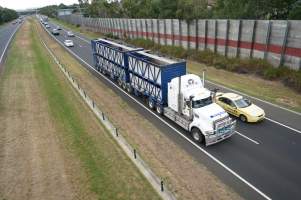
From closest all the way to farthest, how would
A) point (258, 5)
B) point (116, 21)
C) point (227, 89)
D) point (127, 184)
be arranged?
1. point (127, 184)
2. point (227, 89)
3. point (258, 5)
4. point (116, 21)

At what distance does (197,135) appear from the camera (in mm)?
17609

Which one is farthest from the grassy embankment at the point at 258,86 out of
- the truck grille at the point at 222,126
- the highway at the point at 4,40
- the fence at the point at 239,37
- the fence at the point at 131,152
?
the highway at the point at 4,40

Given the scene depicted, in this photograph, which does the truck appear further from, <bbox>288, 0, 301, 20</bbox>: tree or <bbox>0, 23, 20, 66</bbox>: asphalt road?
<bbox>0, 23, 20, 66</bbox>: asphalt road

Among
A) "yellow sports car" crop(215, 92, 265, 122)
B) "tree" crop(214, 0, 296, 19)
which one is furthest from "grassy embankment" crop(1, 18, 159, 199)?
"tree" crop(214, 0, 296, 19)

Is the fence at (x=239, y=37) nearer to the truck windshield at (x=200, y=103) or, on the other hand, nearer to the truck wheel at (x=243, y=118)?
the truck wheel at (x=243, y=118)

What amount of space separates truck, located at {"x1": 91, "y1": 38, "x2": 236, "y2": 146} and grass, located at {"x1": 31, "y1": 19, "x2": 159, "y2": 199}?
5.13m

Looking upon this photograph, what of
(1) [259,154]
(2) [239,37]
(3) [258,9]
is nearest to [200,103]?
(1) [259,154]

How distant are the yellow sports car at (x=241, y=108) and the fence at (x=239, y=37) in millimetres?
10160

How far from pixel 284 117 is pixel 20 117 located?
21.1 metres

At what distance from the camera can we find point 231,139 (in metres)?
18.1

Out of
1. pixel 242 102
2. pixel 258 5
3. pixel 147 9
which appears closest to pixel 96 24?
pixel 147 9

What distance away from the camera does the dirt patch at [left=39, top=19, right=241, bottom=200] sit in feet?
43.2

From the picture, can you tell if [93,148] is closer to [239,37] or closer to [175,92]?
[175,92]

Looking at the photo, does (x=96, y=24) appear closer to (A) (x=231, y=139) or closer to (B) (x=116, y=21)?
(B) (x=116, y=21)
